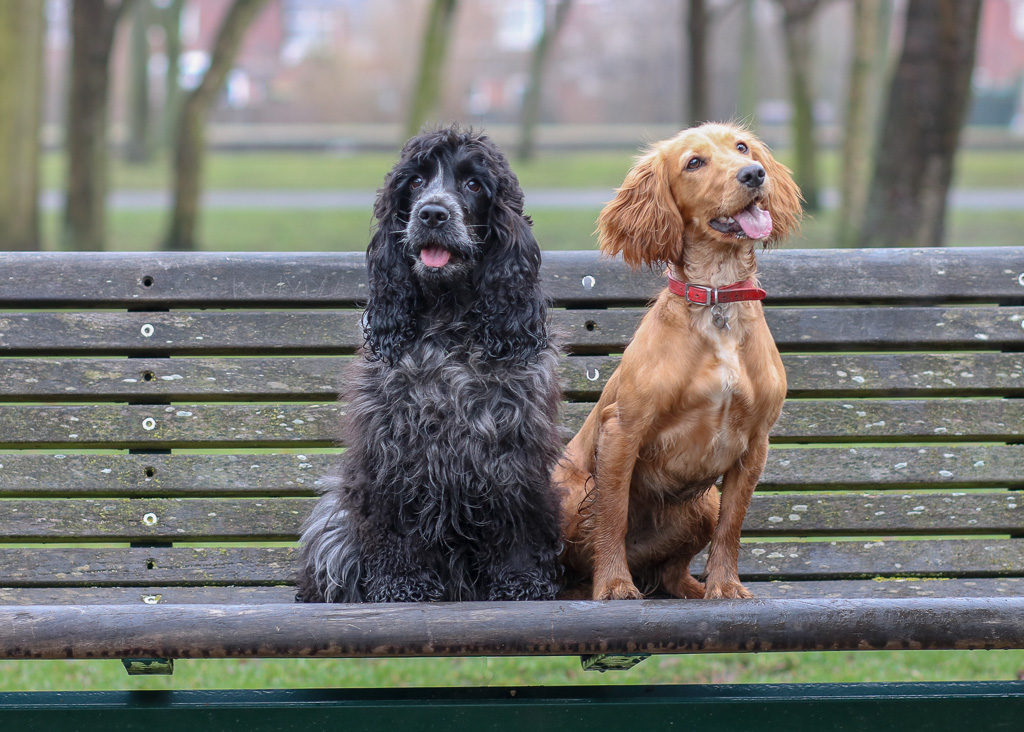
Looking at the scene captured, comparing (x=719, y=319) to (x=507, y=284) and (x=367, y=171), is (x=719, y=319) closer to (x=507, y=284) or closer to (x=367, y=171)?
(x=507, y=284)

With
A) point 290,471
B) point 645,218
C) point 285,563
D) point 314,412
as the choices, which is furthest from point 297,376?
point 645,218

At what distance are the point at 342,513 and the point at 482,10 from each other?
1777 inches

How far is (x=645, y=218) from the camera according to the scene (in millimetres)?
2959

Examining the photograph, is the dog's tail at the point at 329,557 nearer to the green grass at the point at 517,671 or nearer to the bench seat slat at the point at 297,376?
the bench seat slat at the point at 297,376

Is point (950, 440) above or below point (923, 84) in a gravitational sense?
below

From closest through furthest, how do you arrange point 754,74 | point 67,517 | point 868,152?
point 67,517
point 868,152
point 754,74

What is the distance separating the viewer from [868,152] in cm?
1490

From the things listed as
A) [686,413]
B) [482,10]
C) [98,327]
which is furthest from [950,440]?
[482,10]

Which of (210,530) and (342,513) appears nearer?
(342,513)

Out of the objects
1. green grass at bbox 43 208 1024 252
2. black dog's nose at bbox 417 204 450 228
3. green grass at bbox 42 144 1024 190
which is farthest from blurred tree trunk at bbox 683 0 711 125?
black dog's nose at bbox 417 204 450 228

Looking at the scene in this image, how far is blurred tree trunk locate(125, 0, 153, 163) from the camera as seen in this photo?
2384 cm

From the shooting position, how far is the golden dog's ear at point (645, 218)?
2.95 meters

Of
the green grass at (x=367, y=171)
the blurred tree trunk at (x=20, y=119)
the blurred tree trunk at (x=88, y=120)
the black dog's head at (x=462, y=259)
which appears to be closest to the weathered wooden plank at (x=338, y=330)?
the black dog's head at (x=462, y=259)

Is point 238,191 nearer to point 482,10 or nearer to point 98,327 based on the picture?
point 98,327
